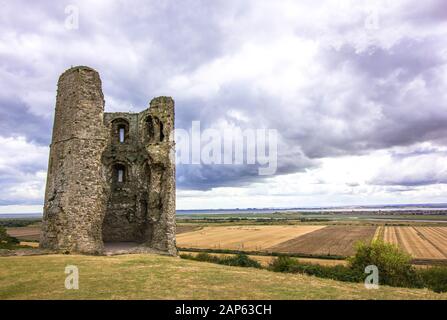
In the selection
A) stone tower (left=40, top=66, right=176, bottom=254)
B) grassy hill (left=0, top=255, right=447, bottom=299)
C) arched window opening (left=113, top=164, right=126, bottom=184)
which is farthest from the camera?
arched window opening (left=113, top=164, right=126, bottom=184)

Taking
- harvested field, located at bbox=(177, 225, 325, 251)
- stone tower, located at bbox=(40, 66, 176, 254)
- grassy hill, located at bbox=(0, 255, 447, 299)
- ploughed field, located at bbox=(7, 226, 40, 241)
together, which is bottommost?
harvested field, located at bbox=(177, 225, 325, 251)

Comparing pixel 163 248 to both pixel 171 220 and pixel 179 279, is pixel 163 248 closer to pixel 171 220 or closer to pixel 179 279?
pixel 171 220

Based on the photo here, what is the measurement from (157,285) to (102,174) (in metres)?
13.1

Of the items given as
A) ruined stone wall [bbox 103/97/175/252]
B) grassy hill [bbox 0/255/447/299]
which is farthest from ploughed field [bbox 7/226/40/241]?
grassy hill [bbox 0/255/447/299]

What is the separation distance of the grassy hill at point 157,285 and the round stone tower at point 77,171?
4.32 meters

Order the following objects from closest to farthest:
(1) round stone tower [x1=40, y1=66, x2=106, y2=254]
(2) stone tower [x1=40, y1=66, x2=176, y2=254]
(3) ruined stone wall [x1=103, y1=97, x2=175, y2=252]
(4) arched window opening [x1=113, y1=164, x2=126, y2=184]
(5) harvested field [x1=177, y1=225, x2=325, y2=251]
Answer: (1) round stone tower [x1=40, y1=66, x2=106, y2=254]
(2) stone tower [x1=40, y1=66, x2=176, y2=254]
(3) ruined stone wall [x1=103, y1=97, x2=175, y2=252]
(4) arched window opening [x1=113, y1=164, x2=126, y2=184]
(5) harvested field [x1=177, y1=225, x2=325, y2=251]

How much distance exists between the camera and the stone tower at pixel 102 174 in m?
18.9

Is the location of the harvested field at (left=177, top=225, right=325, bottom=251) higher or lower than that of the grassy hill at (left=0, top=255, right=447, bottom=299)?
lower

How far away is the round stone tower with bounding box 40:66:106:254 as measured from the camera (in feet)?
61.0

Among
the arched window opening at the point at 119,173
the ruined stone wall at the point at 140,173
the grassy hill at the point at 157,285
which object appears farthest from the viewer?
the arched window opening at the point at 119,173

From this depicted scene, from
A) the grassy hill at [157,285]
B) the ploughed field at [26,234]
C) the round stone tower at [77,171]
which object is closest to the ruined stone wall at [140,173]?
the round stone tower at [77,171]

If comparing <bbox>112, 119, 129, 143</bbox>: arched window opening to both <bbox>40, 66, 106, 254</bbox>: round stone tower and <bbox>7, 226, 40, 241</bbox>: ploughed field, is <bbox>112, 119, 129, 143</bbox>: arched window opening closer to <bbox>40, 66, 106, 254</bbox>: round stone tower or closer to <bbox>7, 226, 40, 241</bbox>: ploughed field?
<bbox>40, 66, 106, 254</bbox>: round stone tower

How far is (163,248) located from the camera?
21281mm

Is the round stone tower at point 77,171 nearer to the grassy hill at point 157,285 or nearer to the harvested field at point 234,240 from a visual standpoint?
the grassy hill at point 157,285
